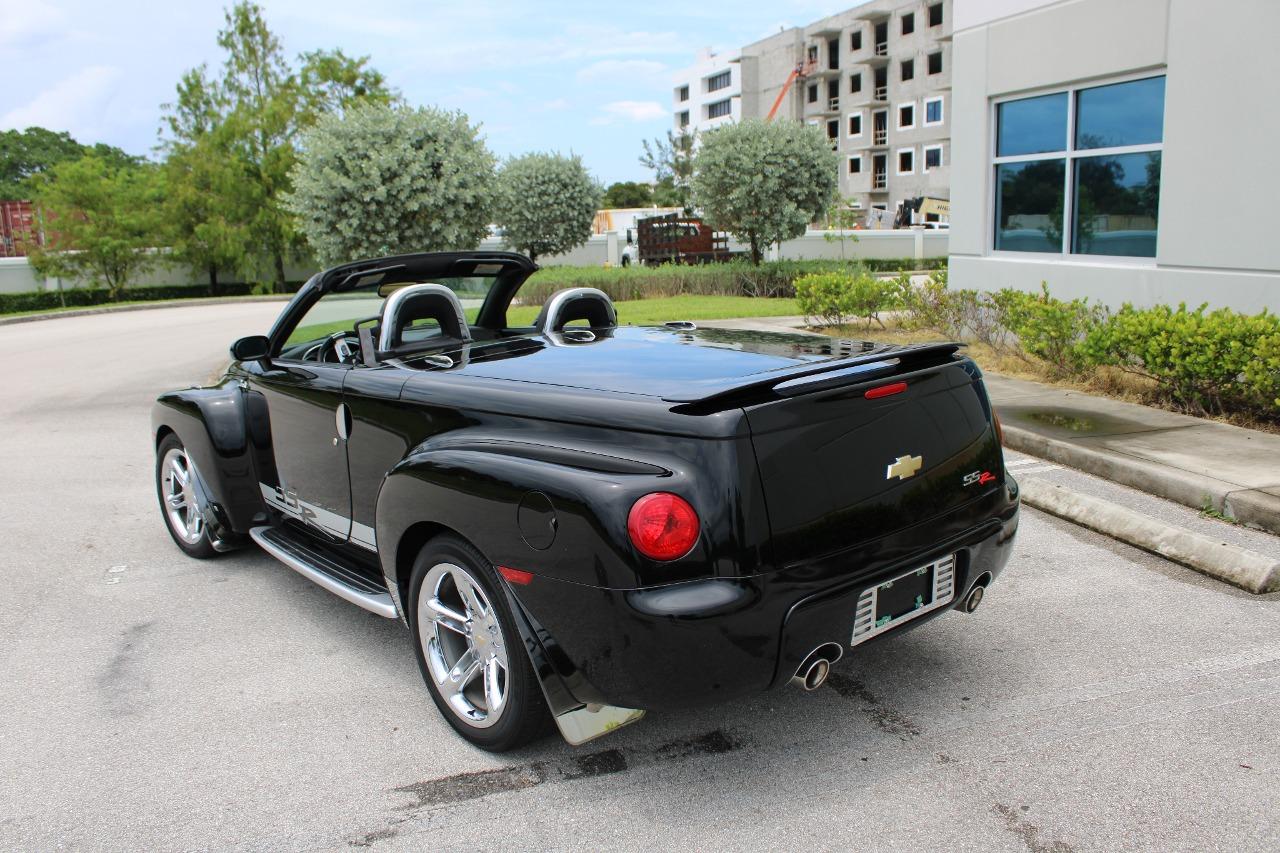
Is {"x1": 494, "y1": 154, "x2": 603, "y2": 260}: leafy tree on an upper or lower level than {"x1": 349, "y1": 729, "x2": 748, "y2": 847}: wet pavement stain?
upper

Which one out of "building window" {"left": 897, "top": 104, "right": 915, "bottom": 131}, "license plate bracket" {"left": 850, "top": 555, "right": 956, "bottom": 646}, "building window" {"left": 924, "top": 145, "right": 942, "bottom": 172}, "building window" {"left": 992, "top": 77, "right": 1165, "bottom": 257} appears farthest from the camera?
"building window" {"left": 897, "top": 104, "right": 915, "bottom": 131}

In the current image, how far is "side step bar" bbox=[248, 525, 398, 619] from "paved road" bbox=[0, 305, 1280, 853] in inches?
13.6

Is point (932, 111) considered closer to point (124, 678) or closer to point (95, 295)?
point (95, 295)

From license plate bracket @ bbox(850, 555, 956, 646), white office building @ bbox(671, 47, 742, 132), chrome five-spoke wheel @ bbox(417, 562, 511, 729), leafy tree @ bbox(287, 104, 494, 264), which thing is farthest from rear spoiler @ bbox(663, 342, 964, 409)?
white office building @ bbox(671, 47, 742, 132)

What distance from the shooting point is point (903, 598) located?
324 centimetres

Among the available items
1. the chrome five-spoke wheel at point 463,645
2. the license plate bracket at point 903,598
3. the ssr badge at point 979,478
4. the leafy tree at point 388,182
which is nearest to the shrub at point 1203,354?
the ssr badge at point 979,478

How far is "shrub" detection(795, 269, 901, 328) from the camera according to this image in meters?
14.0

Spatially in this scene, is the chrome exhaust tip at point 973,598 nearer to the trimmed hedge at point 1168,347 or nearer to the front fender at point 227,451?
the front fender at point 227,451

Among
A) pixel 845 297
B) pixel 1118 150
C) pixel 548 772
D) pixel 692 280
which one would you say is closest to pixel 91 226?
pixel 692 280

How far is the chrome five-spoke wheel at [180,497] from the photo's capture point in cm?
551

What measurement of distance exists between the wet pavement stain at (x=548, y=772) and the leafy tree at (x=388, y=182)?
12677 millimetres

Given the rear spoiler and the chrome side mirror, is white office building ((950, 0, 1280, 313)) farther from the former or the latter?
the chrome side mirror

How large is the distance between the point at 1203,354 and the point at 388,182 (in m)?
11.2

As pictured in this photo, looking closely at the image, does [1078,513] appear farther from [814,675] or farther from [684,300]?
[684,300]
